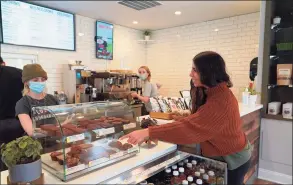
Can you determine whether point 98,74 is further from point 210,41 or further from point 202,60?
point 202,60

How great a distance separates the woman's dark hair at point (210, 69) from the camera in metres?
1.25

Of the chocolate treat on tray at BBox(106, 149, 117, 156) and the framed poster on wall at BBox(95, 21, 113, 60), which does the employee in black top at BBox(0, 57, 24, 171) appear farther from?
the framed poster on wall at BBox(95, 21, 113, 60)

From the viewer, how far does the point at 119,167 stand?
1.16m

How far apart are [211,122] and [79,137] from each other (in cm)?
71

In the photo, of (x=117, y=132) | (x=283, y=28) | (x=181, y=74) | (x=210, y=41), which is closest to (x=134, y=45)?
(x=181, y=74)

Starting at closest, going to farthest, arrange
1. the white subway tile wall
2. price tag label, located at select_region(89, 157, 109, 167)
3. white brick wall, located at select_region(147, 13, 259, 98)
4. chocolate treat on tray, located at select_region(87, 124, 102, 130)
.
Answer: price tag label, located at select_region(89, 157, 109, 167) → chocolate treat on tray, located at select_region(87, 124, 102, 130) → the white subway tile wall → white brick wall, located at select_region(147, 13, 259, 98)

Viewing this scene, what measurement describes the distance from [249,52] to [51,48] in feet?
12.7

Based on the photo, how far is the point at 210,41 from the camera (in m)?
4.82

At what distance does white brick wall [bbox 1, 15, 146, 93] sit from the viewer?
3.95 m

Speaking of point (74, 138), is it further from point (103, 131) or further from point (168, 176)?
point (168, 176)

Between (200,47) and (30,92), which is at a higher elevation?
(200,47)

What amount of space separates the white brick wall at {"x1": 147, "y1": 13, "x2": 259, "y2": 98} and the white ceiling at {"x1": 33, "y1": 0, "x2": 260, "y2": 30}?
0.22 meters

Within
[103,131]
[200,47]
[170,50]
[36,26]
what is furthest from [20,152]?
[170,50]

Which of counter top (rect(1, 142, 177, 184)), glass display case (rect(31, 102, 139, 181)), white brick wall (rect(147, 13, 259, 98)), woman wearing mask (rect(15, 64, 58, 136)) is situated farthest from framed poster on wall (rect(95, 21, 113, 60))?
counter top (rect(1, 142, 177, 184))
